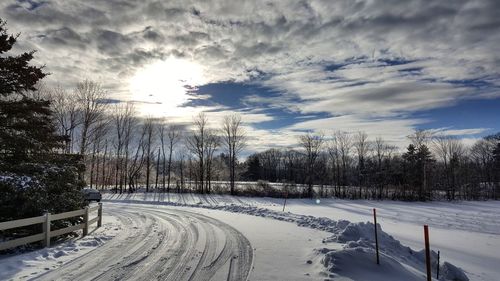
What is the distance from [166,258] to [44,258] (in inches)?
115

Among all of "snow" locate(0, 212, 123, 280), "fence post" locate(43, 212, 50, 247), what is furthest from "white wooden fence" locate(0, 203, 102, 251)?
"snow" locate(0, 212, 123, 280)

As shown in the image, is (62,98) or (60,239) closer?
(60,239)

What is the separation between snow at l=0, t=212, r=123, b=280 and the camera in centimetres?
782

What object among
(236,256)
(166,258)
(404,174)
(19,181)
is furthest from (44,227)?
(404,174)

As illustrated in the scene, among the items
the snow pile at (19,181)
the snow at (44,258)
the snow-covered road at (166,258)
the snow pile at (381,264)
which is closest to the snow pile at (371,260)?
the snow pile at (381,264)

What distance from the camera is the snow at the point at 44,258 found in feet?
25.7

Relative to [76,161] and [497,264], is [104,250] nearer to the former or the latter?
[76,161]

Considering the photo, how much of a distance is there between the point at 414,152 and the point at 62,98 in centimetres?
6165

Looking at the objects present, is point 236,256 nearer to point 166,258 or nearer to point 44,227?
point 166,258

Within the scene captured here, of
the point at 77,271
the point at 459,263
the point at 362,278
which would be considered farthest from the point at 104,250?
the point at 459,263

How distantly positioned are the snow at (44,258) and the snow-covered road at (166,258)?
11.1 inches

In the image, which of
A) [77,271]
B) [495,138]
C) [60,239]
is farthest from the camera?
[495,138]

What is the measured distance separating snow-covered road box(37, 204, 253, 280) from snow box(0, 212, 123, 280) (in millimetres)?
282

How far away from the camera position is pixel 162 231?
46.8 ft
